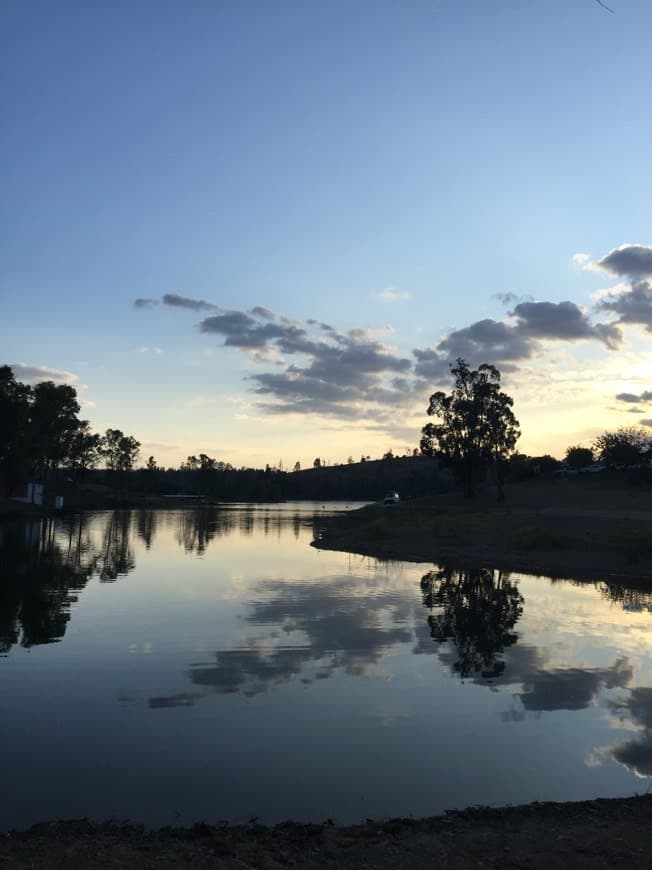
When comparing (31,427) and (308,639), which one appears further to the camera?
(31,427)

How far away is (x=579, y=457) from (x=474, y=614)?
110150 mm

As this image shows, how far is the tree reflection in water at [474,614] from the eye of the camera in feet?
56.0

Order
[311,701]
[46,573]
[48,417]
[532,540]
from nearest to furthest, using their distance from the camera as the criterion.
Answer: [311,701] → [46,573] → [532,540] → [48,417]

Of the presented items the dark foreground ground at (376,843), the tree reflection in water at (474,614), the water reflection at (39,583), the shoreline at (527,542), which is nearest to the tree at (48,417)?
the water reflection at (39,583)

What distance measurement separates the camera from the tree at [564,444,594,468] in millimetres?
124312

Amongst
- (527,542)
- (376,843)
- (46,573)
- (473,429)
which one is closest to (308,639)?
(376,843)

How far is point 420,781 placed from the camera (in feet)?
31.0

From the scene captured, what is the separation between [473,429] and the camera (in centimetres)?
8744

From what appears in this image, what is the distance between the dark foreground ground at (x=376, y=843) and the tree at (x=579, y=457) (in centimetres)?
12431

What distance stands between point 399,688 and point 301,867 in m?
7.62

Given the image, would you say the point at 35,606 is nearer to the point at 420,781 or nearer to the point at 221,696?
the point at 221,696

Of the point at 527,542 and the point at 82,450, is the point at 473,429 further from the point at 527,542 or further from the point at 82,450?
the point at 82,450

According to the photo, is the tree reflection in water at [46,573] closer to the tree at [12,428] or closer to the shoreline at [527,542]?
the shoreline at [527,542]

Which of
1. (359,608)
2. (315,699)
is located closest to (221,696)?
(315,699)
